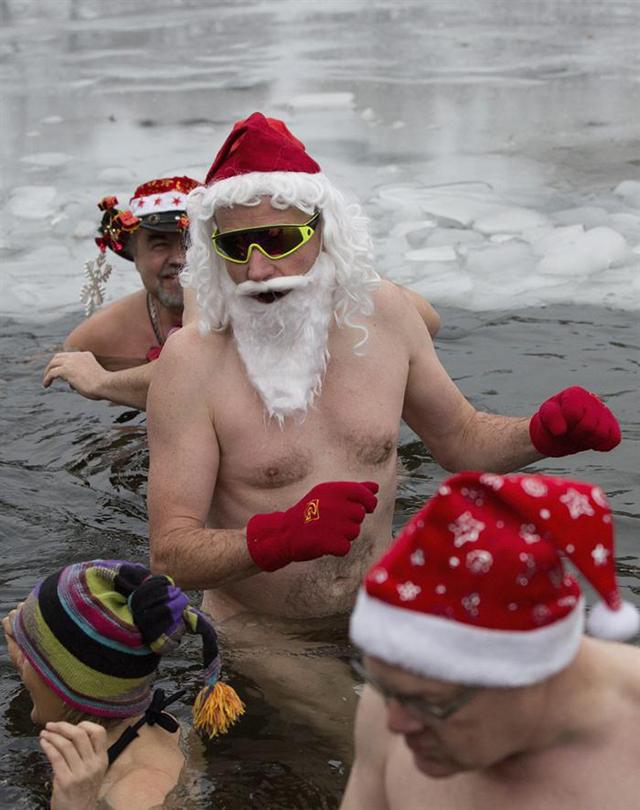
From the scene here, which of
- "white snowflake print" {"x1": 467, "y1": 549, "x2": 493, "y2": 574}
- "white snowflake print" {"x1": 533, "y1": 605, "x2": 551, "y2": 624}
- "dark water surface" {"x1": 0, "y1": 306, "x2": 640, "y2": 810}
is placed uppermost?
"white snowflake print" {"x1": 467, "y1": 549, "x2": 493, "y2": 574}

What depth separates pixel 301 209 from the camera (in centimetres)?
381

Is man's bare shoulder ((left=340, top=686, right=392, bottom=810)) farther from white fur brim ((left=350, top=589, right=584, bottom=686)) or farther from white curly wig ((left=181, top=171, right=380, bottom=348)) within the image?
white curly wig ((left=181, top=171, right=380, bottom=348))

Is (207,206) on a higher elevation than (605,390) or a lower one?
higher

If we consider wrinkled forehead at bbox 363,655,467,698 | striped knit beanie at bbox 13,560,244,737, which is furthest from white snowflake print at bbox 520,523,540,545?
striped knit beanie at bbox 13,560,244,737

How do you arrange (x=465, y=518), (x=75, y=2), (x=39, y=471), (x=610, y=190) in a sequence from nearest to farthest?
(x=465, y=518), (x=39, y=471), (x=610, y=190), (x=75, y=2)

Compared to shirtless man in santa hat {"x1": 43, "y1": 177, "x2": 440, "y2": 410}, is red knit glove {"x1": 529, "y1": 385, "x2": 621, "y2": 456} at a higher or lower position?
higher

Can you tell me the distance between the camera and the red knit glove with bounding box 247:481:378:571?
3342mm

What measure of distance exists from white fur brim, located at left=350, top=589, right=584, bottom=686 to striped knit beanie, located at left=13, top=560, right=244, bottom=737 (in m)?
1.31

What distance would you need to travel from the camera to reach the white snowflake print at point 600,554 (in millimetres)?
1877

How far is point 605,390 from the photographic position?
6.19 metres

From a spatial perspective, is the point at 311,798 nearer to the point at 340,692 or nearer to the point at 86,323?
the point at 340,692

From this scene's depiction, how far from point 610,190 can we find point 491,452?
5266mm

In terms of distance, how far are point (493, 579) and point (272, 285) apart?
79.1 inches

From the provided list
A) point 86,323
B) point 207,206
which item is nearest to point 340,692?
point 207,206
